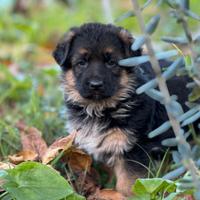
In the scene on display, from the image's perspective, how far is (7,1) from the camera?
10.5m

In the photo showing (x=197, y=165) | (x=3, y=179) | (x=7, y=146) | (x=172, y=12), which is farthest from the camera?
(x=7, y=146)

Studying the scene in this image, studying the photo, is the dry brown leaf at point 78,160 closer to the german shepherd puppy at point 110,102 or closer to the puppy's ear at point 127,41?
the german shepherd puppy at point 110,102

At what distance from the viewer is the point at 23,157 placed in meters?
4.52

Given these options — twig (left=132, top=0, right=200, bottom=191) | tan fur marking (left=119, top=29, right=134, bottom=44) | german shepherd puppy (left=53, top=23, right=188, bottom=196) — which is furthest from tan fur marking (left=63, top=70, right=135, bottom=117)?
twig (left=132, top=0, right=200, bottom=191)

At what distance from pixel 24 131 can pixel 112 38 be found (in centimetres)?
105

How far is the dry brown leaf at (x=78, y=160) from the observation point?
182 inches

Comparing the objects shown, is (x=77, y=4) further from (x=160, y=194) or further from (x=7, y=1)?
(x=160, y=194)

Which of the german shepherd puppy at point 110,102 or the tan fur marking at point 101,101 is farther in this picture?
the tan fur marking at point 101,101

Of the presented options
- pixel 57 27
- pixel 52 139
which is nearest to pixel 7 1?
pixel 57 27

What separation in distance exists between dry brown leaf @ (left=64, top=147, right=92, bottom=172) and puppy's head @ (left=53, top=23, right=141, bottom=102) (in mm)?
378

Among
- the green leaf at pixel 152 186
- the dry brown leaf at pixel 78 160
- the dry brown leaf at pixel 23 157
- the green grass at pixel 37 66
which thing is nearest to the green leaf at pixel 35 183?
the green leaf at pixel 152 186

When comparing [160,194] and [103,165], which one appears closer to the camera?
[160,194]

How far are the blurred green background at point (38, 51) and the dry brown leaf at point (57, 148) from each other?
1.58 ft

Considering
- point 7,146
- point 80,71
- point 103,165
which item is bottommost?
point 103,165
